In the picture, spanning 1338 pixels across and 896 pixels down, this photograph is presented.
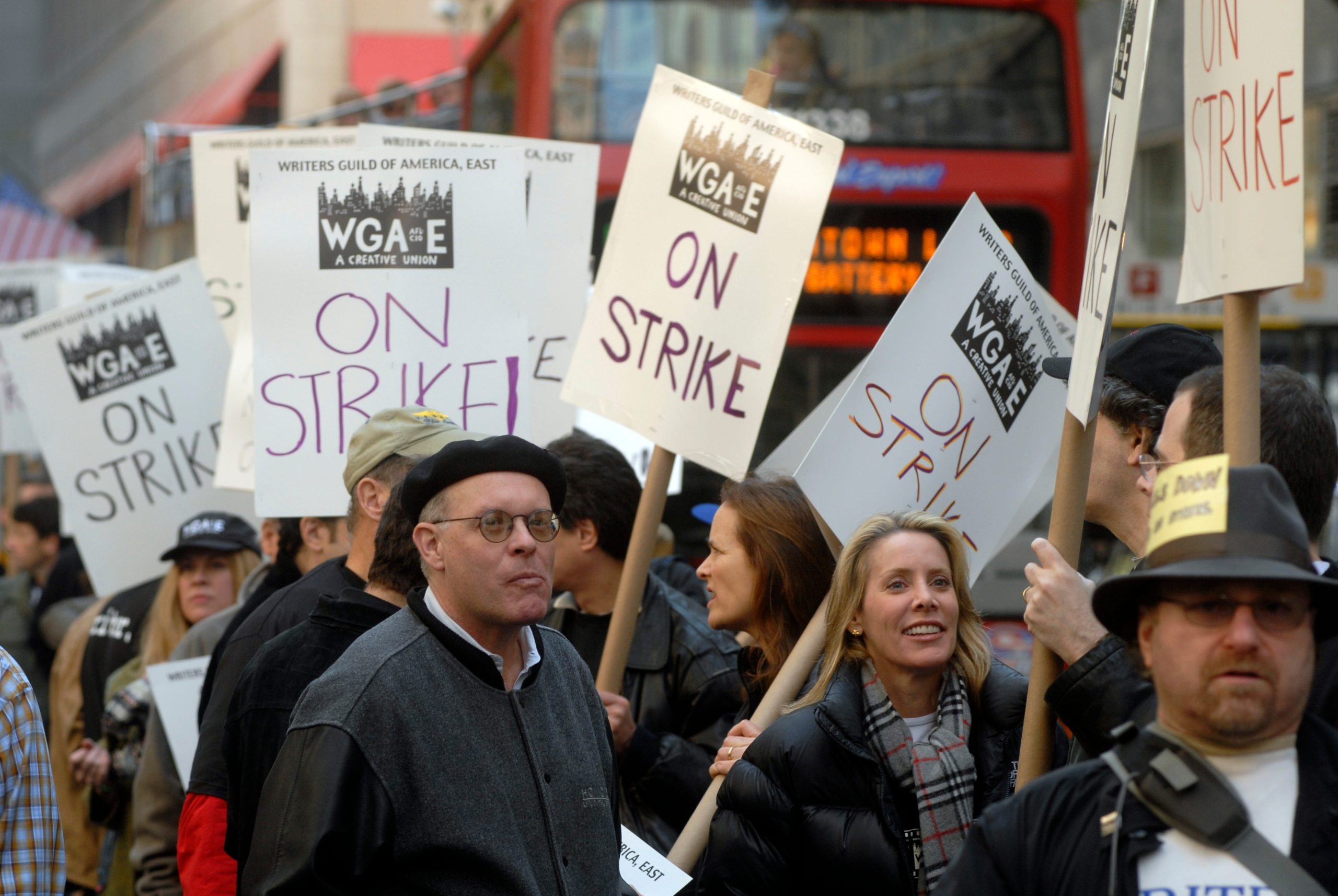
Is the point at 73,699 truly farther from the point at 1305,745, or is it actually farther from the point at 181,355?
the point at 1305,745

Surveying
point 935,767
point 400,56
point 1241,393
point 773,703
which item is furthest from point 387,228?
point 400,56

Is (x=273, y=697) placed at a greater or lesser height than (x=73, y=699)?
greater

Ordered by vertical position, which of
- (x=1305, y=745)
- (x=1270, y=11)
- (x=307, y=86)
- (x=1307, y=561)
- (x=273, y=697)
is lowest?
(x=273, y=697)

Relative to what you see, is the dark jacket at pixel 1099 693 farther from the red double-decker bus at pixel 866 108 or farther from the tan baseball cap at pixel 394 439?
the red double-decker bus at pixel 866 108

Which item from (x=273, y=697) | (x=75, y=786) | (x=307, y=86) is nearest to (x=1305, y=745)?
(x=273, y=697)

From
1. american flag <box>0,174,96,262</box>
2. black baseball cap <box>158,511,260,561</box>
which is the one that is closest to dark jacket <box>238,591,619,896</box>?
black baseball cap <box>158,511,260,561</box>

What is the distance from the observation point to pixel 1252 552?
1.92 meters

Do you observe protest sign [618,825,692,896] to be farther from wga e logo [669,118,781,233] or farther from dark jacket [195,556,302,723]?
wga e logo [669,118,781,233]

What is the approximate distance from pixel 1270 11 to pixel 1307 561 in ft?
3.09

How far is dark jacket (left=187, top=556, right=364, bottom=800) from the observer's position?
3438 millimetres

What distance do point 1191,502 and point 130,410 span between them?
437cm

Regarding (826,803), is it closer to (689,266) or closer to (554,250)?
(689,266)

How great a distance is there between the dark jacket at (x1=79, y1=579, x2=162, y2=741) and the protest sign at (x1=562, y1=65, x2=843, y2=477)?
96.5 inches

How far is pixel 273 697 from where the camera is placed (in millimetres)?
2979
